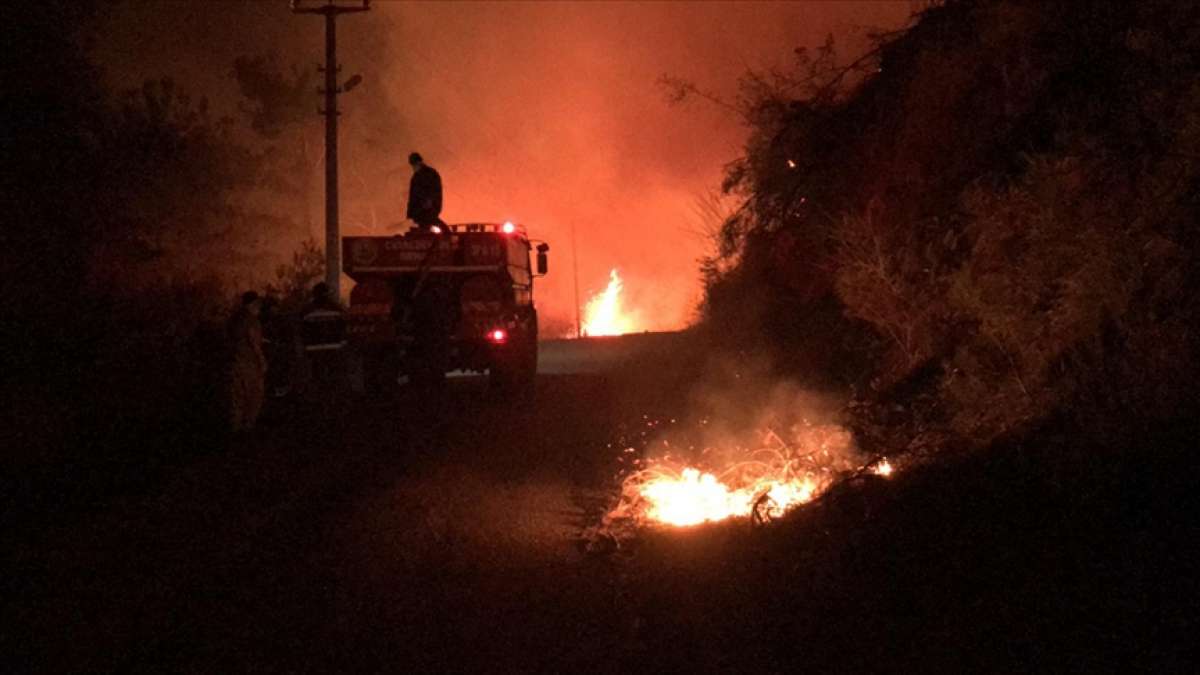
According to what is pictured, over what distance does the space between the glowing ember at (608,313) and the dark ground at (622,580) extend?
5959 centimetres

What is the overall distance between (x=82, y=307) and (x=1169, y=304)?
52.9 ft

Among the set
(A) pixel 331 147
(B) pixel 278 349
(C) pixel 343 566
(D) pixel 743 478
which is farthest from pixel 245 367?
(A) pixel 331 147

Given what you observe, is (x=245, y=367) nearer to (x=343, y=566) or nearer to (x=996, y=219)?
(x=343, y=566)

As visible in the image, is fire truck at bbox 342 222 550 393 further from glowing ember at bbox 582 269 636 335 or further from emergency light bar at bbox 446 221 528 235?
glowing ember at bbox 582 269 636 335

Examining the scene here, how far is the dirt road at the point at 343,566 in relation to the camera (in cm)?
615

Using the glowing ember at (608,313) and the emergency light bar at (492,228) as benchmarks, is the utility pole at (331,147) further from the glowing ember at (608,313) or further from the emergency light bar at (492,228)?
the glowing ember at (608,313)

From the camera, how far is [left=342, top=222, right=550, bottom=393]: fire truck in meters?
16.1

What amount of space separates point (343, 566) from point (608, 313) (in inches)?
2506

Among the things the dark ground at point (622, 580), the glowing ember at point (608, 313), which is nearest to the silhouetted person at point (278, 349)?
the dark ground at point (622, 580)

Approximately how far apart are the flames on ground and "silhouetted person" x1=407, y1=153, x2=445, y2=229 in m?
8.40

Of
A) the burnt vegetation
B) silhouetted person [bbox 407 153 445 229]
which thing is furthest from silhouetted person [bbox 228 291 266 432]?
the burnt vegetation

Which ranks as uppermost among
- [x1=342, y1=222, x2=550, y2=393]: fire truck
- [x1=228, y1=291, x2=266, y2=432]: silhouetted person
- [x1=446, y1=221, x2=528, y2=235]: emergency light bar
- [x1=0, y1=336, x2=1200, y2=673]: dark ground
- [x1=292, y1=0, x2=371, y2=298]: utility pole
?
[x1=292, y1=0, x2=371, y2=298]: utility pole

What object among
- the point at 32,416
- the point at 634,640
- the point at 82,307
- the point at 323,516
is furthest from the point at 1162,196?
the point at 82,307

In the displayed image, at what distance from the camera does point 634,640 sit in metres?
6.02
